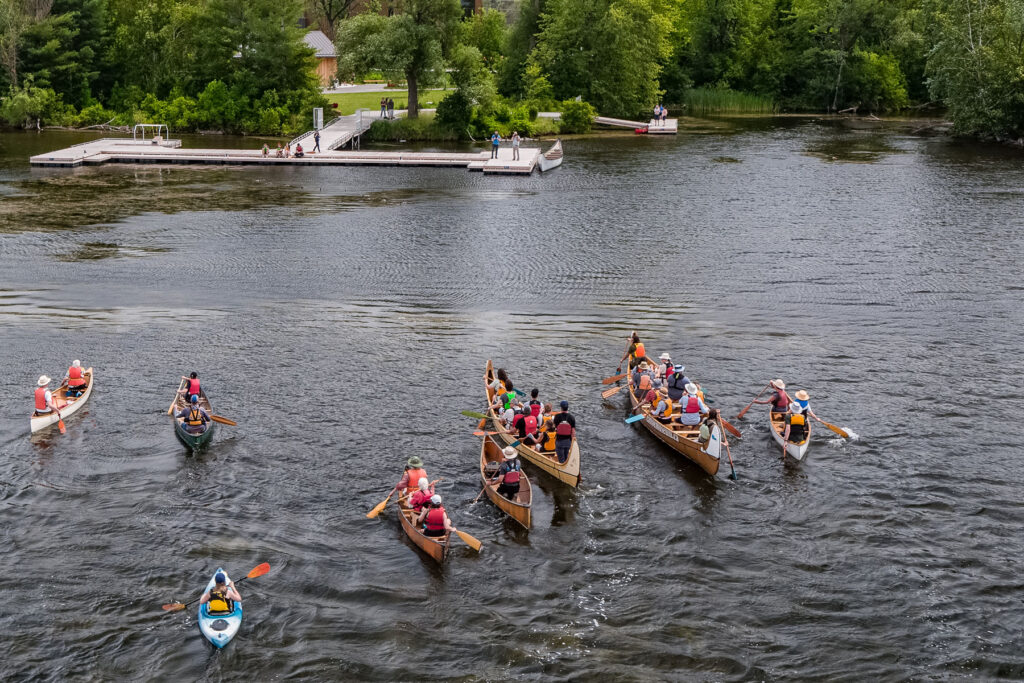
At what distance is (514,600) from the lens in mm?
24609

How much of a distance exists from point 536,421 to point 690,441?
470 cm

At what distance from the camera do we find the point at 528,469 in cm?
3103

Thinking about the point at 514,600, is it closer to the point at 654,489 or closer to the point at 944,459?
the point at 654,489

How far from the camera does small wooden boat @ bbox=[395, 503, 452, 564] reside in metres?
25.8

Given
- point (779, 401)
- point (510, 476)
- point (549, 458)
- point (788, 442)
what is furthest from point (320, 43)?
point (510, 476)

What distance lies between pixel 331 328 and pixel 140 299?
9639 mm

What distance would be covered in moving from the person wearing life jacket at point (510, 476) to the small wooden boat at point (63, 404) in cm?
1502

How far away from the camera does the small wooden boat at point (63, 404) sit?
32.6 m

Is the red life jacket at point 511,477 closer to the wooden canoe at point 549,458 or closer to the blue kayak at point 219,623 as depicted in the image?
the wooden canoe at point 549,458

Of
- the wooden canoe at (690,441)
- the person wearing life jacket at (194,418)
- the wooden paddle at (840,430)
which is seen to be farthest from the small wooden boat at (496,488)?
the wooden paddle at (840,430)

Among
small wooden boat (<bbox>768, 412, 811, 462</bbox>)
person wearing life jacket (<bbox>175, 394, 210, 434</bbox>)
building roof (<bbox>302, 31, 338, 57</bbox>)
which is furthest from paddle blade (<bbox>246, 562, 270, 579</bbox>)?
building roof (<bbox>302, 31, 338, 57</bbox>)

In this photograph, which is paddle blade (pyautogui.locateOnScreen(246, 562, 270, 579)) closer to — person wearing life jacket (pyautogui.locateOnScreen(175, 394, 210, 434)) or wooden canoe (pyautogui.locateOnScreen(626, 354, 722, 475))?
person wearing life jacket (pyautogui.locateOnScreen(175, 394, 210, 434))

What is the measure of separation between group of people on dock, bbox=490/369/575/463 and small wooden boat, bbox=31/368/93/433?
541 inches

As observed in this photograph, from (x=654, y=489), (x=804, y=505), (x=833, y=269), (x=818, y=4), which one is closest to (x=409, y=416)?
(x=654, y=489)
